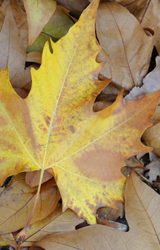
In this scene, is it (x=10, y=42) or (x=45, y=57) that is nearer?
(x=45, y=57)

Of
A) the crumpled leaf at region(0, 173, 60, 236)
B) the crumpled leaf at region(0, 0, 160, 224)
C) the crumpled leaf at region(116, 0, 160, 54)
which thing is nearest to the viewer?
the crumpled leaf at region(0, 0, 160, 224)

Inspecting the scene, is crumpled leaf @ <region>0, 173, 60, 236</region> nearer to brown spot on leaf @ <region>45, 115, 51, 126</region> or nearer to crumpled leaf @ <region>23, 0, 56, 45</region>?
brown spot on leaf @ <region>45, 115, 51, 126</region>

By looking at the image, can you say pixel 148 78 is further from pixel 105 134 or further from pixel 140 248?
pixel 140 248

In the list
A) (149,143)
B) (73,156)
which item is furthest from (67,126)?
(149,143)

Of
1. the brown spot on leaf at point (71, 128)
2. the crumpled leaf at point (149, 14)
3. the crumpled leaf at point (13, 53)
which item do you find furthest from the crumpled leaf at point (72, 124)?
the crumpled leaf at point (149, 14)

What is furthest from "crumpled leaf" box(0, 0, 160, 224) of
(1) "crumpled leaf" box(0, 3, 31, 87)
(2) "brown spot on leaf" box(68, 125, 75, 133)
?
(1) "crumpled leaf" box(0, 3, 31, 87)

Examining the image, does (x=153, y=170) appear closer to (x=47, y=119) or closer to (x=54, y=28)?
(x=47, y=119)

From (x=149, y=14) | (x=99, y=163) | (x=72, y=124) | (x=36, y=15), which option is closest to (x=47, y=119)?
(x=72, y=124)
